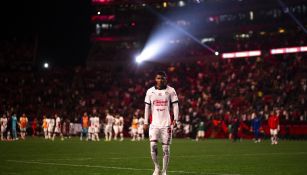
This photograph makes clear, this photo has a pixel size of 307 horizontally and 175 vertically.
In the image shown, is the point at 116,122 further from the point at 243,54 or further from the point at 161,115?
the point at 161,115

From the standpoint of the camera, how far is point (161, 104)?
15.6 m

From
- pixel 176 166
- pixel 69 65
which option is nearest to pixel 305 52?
pixel 69 65

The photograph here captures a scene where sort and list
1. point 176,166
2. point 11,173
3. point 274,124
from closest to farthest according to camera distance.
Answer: point 11,173, point 176,166, point 274,124

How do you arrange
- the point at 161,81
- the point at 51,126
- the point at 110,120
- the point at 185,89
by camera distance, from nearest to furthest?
the point at 161,81, the point at 110,120, the point at 51,126, the point at 185,89

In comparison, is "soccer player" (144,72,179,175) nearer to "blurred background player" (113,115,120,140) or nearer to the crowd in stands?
the crowd in stands

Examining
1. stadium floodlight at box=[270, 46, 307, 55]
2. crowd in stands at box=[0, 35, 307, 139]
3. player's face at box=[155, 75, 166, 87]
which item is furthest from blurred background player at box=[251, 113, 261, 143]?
player's face at box=[155, 75, 166, 87]

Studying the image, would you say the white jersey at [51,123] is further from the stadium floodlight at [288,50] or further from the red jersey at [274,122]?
the stadium floodlight at [288,50]

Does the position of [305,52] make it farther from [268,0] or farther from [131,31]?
[131,31]

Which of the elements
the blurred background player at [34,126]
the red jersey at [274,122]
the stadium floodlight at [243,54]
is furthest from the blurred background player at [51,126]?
the stadium floodlight at [243,54]

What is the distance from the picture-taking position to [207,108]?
5941cm

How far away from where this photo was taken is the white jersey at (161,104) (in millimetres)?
15594

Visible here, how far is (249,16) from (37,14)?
2640 centimetres

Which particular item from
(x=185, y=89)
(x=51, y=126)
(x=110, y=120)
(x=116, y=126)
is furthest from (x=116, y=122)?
(x=185, y=89)

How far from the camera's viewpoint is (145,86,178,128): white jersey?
614 inches
